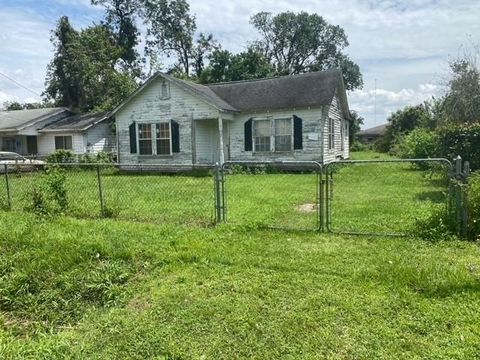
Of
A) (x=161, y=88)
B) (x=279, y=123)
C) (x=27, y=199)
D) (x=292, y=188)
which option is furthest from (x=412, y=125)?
(x=27, y=199)

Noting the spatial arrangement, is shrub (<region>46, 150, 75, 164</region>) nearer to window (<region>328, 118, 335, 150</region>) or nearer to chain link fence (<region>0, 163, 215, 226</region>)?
chain link fence (<region>0, 163, 215, 226</region>)

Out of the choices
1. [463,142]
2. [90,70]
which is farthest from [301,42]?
[463,142]

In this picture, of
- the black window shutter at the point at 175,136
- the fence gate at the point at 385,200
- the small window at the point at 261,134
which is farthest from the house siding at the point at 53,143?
the fence gate at the point at 385,200

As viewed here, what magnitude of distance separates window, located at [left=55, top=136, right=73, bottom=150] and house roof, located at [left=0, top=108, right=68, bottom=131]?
7.59 feet

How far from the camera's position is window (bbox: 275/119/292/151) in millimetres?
18391

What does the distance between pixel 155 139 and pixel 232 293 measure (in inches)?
641

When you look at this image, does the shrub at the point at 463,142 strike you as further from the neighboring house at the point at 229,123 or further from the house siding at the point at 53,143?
the house siding at the point at 53,143

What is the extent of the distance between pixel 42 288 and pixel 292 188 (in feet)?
27.9

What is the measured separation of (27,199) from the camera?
8.79 meters

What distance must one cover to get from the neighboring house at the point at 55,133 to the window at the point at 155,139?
25.4 ft

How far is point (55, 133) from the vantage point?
88.4 feet

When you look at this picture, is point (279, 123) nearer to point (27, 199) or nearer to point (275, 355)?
point (27, 199)

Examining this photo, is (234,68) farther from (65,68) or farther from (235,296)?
(235,296)

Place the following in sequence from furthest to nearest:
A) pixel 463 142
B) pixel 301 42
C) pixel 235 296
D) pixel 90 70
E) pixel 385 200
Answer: pixel 301 42
pixel 90 70
pixel 463 142
pixel 385 200
pixel 235 296
